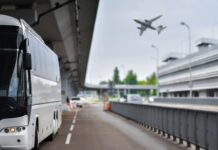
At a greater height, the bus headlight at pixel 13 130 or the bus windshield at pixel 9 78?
the bus windshield at pixel 9 78

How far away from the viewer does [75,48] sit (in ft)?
160

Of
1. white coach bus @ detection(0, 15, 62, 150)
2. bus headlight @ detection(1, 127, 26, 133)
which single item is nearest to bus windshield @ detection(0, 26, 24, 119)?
white coach bus @ detection(0, 15, 62, 150)

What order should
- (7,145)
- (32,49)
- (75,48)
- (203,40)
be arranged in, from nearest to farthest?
(7,145)
(32,49)
(75,48)
(203,40)

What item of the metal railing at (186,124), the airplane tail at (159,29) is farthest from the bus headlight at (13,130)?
the airplane tail at (159,29)

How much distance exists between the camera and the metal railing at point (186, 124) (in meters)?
13.0

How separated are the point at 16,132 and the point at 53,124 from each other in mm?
7248

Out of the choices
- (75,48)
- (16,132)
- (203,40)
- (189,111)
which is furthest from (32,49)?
(203,40)

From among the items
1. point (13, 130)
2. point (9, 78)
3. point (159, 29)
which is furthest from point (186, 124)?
point (159, 29)

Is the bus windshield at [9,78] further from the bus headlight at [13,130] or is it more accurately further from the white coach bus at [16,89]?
the bus headlight at [13,130]

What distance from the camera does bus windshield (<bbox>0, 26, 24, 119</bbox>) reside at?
36.6ft

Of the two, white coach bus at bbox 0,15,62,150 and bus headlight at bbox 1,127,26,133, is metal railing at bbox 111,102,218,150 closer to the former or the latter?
white coach bus at bbox 0,15,62,150

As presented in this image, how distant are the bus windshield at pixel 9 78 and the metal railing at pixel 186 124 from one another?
511 cm

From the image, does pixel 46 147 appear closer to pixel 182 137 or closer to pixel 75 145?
pixel 75 145

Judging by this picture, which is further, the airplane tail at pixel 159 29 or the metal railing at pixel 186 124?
the airplane tail at pixel 159 29
